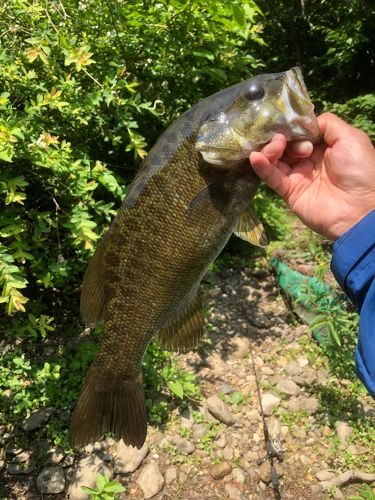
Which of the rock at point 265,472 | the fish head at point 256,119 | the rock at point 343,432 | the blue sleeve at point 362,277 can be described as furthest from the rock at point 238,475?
the fish head at point 256,119

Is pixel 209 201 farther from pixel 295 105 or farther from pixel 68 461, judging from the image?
pixel 68 461

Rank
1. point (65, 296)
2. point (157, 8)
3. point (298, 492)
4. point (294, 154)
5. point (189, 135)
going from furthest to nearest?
point (65, 296), point (157, 8), point (298, 492), point (294, 154), point (189, 135)

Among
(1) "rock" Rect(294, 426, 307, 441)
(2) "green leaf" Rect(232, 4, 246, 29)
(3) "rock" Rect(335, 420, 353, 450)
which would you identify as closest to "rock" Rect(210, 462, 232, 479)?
(1) "rock" Rect(294, 426, 307, 441)

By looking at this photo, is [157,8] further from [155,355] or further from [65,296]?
[155,355]

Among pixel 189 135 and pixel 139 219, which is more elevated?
pixel 189 135

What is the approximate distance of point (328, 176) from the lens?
7.33 ft

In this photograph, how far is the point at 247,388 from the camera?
384cm

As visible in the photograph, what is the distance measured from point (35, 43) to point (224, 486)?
10.2ft

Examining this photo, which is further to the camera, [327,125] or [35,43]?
[35,43]

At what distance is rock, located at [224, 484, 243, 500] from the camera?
305 centimetres

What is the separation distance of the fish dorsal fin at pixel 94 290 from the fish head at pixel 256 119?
680 millimetres

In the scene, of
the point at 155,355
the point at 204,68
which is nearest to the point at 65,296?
the point at 155,355

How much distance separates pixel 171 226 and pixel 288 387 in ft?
7.83

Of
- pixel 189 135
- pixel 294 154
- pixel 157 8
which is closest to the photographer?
pixel 189 135
